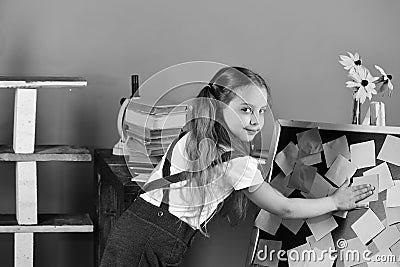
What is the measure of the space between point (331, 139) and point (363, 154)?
9 centimetres

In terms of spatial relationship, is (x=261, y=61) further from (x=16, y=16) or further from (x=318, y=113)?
(x=16, y=16)

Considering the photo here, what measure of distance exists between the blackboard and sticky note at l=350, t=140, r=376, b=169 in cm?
1

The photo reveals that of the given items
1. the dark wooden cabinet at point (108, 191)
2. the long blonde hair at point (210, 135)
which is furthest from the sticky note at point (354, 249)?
the dark wooden cabinet at point (108, 191)

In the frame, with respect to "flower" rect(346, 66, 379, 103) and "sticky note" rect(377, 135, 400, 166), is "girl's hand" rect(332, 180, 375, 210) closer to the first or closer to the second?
"sticky note" rect(377, 135, 400, 166)

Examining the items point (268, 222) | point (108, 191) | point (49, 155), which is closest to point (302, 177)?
point (268, 222)

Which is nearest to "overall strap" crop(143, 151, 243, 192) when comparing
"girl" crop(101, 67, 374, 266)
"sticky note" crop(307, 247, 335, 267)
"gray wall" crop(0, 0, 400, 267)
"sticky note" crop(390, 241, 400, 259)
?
"girl" crop(101, 67, 374, 266)

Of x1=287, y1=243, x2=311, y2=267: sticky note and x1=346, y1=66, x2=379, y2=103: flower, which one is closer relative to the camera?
x1=287, y1=243, x2=311, y2=267: sticky note

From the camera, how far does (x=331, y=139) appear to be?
246 centimetres

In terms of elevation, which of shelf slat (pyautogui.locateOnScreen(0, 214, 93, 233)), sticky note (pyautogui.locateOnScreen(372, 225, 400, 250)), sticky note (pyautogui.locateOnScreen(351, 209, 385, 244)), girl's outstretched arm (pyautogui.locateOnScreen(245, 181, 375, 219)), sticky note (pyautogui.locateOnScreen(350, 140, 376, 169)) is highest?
sticky note (pyautogui.locateOnScreen(350, 140, 376, 169))

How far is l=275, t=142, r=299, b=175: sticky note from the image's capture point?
2506mm

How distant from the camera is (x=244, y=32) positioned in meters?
3.13

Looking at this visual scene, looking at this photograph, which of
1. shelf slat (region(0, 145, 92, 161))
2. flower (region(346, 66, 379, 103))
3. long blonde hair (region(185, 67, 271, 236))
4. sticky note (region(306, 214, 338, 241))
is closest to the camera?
long blonde hair (region(185, 67, 271, 236))

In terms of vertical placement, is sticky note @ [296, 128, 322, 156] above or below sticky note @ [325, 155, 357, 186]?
above

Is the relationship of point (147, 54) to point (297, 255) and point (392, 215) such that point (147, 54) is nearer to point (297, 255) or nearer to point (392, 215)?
point (297, 255)
